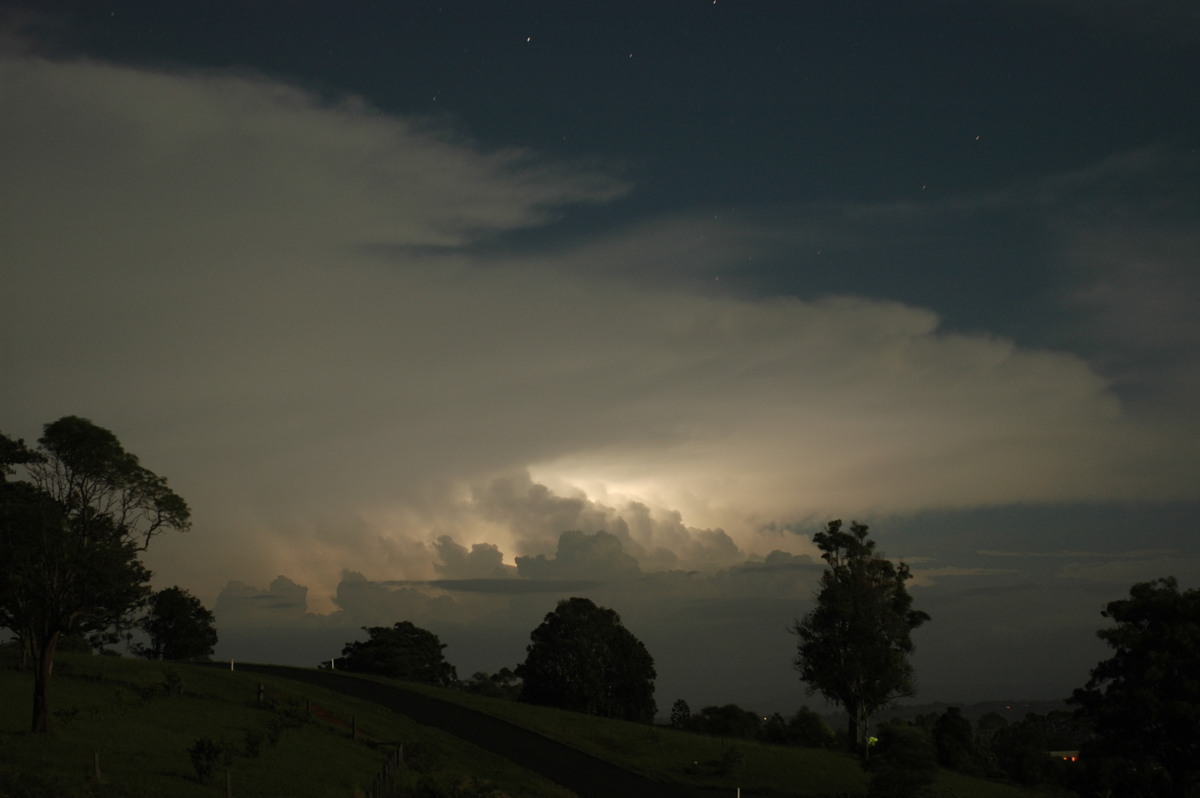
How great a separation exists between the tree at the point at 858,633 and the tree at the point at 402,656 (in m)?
52.5

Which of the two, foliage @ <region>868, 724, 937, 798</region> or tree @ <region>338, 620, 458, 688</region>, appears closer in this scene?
foliage @ <region>868, 724, 937, 798</region>

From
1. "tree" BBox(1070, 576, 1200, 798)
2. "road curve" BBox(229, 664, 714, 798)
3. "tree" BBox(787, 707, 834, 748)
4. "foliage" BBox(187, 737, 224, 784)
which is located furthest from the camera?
"tree" BBox(787, 707, 834, 748)

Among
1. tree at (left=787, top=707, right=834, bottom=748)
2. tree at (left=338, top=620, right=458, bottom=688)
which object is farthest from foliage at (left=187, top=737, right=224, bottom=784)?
tree at (left=338, top=620, right=458, bottom=688)

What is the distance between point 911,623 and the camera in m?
71.1

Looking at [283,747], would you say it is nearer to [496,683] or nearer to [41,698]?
[41,698]

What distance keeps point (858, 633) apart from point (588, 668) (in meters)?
36.7

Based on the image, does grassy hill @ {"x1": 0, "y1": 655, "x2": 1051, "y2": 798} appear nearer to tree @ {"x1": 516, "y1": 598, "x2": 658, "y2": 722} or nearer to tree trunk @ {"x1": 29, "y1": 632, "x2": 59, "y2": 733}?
tree trunk @ {"x1": 29, "y1": 632, "x2": 59, "y2": 733}

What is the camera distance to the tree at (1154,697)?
132 feet

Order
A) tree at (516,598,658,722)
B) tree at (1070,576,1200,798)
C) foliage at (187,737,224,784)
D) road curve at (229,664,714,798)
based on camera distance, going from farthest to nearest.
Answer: tree at (516,598,658,722) → road curve at (229,664,714,798) → tree at (1070,576,1200,798) → foliage at (187,737,224,784)

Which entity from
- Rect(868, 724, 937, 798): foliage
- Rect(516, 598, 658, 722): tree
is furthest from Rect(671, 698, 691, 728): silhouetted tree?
Rect(868, 724, 937, 798): foliage

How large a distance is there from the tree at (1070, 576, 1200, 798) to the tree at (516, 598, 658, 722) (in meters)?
58.5

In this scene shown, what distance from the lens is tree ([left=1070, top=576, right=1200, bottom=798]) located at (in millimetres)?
40125

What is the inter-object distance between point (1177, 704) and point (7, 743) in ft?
160

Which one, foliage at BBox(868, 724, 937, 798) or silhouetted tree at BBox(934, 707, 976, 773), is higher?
foliage at BBox(868, 724, 937, 798)
